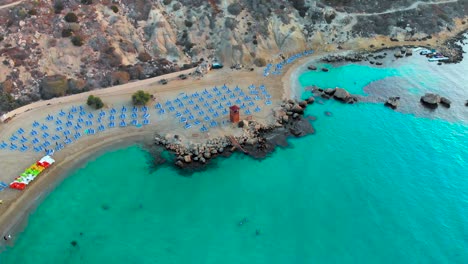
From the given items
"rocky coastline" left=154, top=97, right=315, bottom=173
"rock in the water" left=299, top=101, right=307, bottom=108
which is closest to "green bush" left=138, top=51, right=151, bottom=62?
"rocky coastline" left=154, top=97, right=315, bottom=173

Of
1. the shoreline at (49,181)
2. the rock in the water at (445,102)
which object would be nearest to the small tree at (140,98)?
the shoreline at (49,181)

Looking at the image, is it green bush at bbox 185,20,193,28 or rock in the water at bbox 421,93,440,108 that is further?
green bush at bbox 185,20,193,28

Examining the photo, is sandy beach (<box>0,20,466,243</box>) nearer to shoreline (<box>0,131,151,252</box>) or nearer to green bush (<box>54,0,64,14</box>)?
shoreline (<box>0,131,151,252</box>)

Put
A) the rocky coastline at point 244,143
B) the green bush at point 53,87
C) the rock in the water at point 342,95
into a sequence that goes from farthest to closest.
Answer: the rock in the water at point 342,95, the green bush at point 53,87, the rocky coastline at point 244,143

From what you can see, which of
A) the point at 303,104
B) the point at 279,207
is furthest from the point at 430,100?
the point at 279,207

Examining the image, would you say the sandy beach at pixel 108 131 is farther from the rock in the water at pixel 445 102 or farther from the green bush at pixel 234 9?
the rock in the water at pixel 445 102

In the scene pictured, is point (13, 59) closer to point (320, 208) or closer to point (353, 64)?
point (320, 208)

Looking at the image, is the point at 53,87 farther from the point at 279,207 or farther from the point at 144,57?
the point at 279,207
